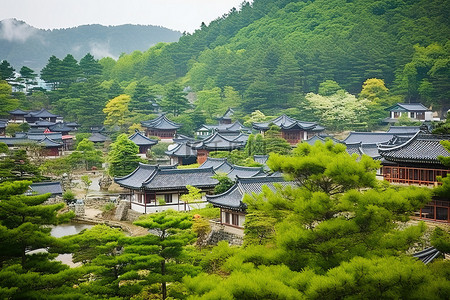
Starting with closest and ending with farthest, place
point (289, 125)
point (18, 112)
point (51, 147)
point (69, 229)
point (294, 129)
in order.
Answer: point (69, 229) → point (289, 125) → point (51, 147) → point (294, 129) → point (18, 112)

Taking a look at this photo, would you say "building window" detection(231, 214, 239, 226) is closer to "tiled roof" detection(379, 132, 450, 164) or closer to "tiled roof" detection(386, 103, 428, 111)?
"tiled roof" detection(379, 132, 450, 164)

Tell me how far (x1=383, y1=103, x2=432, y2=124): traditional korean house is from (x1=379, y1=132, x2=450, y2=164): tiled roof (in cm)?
3583

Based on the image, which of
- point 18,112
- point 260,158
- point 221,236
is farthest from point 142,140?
point 221,236

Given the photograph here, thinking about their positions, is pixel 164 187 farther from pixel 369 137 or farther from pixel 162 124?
pixel 162 124

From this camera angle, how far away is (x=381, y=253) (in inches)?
573

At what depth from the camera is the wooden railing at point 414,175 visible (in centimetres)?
2439

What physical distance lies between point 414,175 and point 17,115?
53882 millimetres

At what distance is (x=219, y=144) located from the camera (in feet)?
163

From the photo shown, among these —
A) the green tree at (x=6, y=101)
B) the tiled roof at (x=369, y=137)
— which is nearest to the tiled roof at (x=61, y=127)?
the green tree at (x=6, y=101)

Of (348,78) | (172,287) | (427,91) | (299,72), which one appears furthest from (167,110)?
Answer: (172,287)

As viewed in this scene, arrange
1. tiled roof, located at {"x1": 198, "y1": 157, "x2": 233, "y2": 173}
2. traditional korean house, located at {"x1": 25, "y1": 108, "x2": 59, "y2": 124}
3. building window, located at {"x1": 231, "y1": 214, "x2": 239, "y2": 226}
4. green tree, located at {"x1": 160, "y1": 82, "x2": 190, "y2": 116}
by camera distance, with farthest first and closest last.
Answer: green tree, located at {"x1": 160, "y1": 82, "x2": 190, "y2": 116} < traditional korean house, located at {"x1": 25, "y1": 108, "x2": 59, "y2": 124} < tiled roof, located at {"x1": 198, "y1": 157, "x2": 233, "y2": 173} < building window, located at {"x1": 231, "y1": 214, "x2": 239, "y2": 226}

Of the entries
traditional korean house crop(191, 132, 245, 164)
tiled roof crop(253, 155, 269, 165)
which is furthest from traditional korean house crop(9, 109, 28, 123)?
tiled roof crop(253, 155, 269, 165)

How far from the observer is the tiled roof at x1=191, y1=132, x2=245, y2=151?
49.1 meters

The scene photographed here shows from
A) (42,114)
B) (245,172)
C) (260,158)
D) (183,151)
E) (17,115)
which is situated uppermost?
(42,114)
